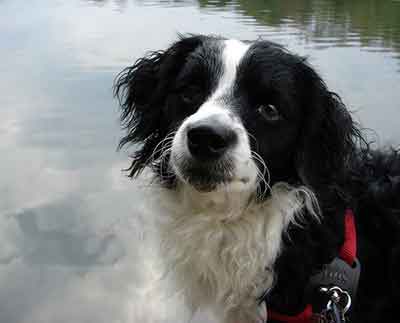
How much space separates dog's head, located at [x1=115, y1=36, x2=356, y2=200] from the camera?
3.00 meters

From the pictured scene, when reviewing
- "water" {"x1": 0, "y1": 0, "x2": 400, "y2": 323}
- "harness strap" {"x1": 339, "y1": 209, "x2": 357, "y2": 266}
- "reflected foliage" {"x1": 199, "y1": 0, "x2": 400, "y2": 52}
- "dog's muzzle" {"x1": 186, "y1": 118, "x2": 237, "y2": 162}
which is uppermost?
"dog's muzzle" {"x1": 186, "y1": 118, "x2": 237, "y2": 162}

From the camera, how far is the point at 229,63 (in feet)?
10.8

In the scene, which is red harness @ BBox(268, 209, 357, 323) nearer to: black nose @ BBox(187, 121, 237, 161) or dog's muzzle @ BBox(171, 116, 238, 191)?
dog's muzzle @ BBox(171, 116, 238, 191)

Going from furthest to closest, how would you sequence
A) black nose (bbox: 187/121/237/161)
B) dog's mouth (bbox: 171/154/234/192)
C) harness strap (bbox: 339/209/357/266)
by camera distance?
harness strap (bbox: 339/209/357/266) → dog's mouth (bbox: 171/154/234/192) → black nose (bbox: 187/121/237/161)

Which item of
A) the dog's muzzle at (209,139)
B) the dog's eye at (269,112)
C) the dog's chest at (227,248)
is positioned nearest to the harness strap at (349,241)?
the dog's chest at (227,248)

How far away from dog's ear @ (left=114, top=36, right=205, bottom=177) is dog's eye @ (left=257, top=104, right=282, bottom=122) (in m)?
0.57

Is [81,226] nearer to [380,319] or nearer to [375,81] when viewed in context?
[380,319]

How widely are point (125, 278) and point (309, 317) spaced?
67.4 inches

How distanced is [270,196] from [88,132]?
3821 millimetres

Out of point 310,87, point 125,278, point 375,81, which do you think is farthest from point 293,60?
point 375,81

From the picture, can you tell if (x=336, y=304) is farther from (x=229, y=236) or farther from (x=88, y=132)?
(x=88, y=132)

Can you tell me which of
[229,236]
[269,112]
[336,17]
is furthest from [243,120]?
[336,17]

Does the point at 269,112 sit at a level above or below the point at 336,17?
above

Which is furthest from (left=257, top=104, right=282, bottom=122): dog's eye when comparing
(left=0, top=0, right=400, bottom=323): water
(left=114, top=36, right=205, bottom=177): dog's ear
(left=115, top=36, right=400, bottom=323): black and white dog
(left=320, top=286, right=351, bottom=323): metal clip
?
(left=0, top=0, right=400, bottom=323): water
